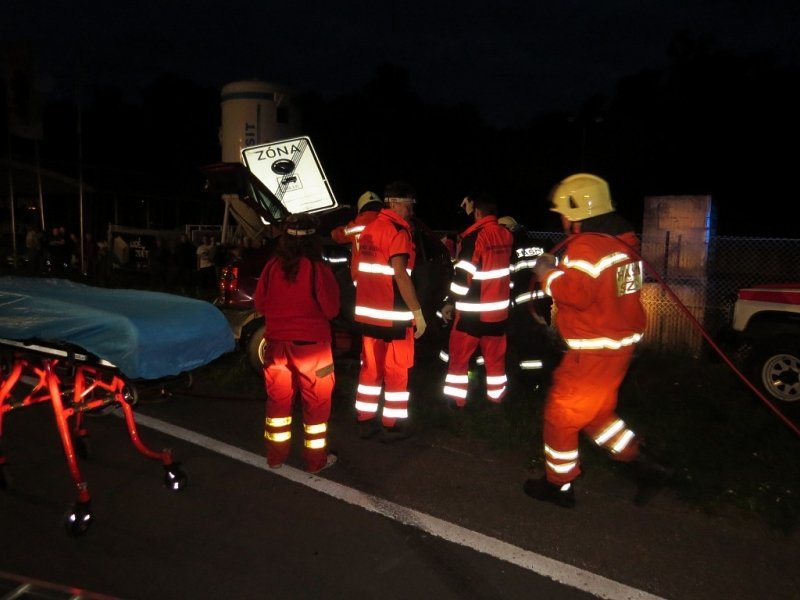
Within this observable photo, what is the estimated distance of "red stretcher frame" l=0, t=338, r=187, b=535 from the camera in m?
3.94

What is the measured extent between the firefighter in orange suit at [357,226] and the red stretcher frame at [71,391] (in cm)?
211

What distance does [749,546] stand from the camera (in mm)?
3875

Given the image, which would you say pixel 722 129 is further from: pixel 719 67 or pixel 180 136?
pixel 180 136

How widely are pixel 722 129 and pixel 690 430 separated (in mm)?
29024

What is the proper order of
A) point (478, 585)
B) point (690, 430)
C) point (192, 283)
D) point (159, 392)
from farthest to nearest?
point (192, 283)
point (690, 430)
point (159, 392)
point (478, 585)

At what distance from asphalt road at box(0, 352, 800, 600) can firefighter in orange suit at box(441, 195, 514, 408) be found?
93 centimetres

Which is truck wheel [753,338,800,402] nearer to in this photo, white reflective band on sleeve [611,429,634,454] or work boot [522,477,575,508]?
white reflective band on sleeve [611,429,634,454]

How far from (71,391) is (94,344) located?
104 cm

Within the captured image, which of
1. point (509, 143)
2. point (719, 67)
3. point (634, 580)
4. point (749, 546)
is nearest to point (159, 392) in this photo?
point (634, 580)

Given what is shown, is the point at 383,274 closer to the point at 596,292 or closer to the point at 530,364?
the point at 596,292

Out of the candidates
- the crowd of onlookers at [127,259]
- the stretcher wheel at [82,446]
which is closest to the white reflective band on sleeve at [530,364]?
the stretcher wheel at [82,446]

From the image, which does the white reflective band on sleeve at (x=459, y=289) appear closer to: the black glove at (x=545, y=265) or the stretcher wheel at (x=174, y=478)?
the black glove at (x=545, y=265)

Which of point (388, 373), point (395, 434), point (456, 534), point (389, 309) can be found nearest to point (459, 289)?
point (389, 309)

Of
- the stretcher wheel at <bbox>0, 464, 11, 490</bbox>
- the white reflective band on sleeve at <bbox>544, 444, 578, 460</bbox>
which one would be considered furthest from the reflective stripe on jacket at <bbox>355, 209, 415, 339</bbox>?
the stretcher wheel at <bbox>0, 464, 11, 490</bbox>
